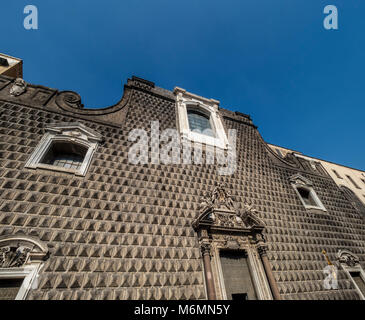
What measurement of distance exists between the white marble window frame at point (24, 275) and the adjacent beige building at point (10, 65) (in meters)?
11.1

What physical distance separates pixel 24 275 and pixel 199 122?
26.6 feet

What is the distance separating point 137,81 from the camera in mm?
8531

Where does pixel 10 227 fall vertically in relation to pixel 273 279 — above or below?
above

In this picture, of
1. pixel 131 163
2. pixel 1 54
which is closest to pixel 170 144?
pixel 131 163

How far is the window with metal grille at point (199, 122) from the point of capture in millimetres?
8639

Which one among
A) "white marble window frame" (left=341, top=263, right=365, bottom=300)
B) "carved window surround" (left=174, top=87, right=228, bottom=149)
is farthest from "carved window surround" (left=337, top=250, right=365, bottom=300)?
"carved window surround" (left=174, top=87, right=228, bottom=149)

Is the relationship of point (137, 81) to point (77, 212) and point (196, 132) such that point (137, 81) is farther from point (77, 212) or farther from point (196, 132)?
point (77, 212)

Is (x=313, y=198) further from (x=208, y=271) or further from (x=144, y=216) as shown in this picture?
(x=144, y=216)

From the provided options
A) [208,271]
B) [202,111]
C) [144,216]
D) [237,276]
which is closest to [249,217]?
[237,276]

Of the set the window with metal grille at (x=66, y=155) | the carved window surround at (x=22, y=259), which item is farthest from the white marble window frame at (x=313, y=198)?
the carved window surround at (x=22, y=259)

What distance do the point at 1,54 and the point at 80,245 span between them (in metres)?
13.5

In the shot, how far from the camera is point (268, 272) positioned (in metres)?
4.93
